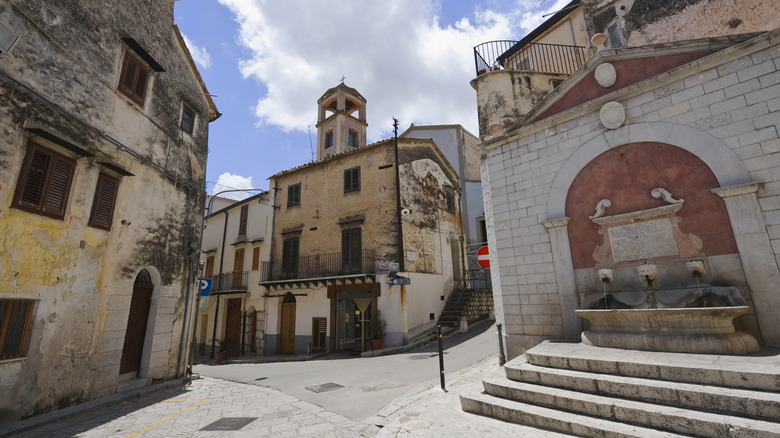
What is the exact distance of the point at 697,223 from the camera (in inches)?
231

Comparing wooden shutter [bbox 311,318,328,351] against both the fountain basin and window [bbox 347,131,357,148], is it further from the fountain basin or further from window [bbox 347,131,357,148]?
window [bbox 347,131,357,148]

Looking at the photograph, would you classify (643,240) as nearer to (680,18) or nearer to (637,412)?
(637,412)

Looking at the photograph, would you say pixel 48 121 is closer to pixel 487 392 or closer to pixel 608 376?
pixel 487 392

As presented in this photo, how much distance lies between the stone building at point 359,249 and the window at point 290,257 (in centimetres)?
6

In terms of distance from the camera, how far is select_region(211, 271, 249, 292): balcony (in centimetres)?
1962

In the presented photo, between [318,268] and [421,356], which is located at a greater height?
[318,268]

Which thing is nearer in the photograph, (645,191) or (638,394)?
(638,394)

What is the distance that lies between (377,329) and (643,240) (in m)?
11.0

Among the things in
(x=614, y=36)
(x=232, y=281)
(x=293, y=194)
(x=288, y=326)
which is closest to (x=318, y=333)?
(x=288, y=326)

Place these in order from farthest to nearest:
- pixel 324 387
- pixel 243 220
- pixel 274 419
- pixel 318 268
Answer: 1. pixel 243 220
2. pixel 318 268
3. pixel 324 387
4. pixel 274 419

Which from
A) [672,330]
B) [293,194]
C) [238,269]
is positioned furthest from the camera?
[238,269]

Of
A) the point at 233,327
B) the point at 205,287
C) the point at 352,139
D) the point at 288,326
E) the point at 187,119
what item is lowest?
the point at 233,327

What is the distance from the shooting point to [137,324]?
891cm

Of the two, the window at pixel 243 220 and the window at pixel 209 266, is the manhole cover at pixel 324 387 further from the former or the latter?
the window at pixel 209 266
